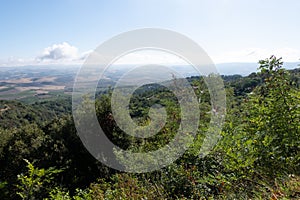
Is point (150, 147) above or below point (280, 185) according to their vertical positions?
below

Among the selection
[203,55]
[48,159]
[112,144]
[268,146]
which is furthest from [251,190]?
[48,159]

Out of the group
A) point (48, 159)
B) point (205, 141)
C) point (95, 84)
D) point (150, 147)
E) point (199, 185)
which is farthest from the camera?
point (48, 159)

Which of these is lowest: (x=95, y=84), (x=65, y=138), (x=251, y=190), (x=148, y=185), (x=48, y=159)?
(x=48, y=159)

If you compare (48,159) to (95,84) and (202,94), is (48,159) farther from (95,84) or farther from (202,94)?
(202,94)

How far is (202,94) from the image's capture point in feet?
17.9

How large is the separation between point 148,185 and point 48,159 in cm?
818

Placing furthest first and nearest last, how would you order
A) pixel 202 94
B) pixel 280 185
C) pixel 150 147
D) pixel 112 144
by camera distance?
pixel 112 144 < pixel 202 94 < pixel 150 147 < pixel 280 185

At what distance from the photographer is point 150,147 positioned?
5121 mm

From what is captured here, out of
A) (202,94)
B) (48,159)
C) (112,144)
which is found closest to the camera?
(202,94)

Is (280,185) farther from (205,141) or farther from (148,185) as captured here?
(148,185)

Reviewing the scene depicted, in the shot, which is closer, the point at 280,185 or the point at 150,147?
the point at 280,185

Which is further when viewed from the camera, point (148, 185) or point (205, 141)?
point (148, 185)

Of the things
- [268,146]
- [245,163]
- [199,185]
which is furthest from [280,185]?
[199,185]

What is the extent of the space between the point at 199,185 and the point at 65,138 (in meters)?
9.27
